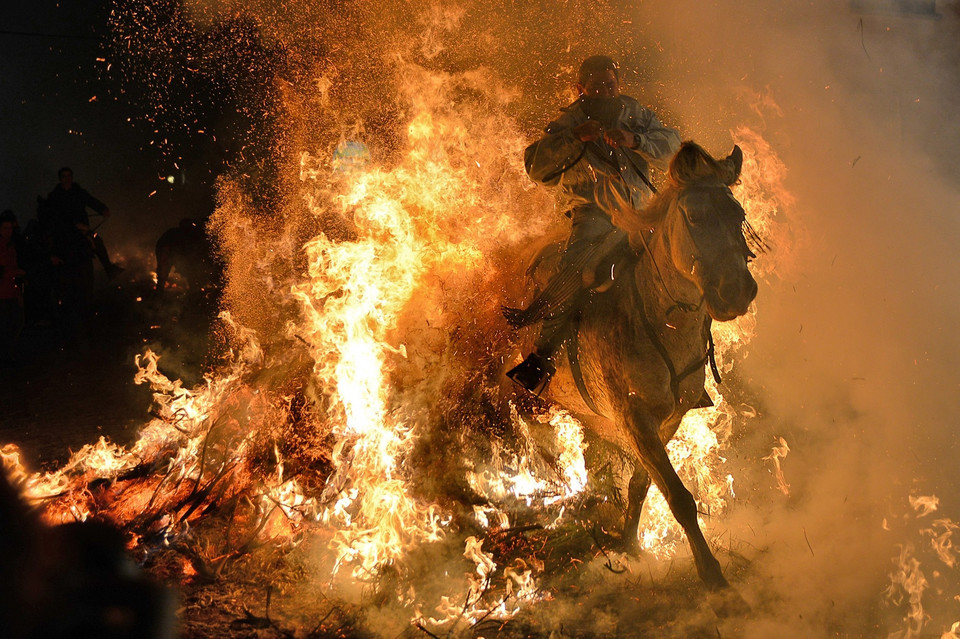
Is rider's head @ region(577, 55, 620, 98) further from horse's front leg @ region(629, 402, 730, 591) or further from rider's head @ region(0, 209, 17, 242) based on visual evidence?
rider's head @ region(0, 209, 17, 242)

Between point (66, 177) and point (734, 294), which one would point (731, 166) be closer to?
point (734, 294)

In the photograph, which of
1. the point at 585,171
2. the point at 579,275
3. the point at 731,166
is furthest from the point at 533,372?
the point at 731,166

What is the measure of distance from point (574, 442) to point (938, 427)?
339 centimetres

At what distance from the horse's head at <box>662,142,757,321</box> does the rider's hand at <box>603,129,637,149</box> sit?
2.55ft

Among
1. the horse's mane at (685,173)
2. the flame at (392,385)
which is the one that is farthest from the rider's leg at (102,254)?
the horse's mane at (685,173)

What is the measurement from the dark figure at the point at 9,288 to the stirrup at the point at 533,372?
736 centimetres

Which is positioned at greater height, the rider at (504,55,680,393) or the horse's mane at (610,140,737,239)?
the rider at (504,55,680,393)

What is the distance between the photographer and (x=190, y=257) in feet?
31.7

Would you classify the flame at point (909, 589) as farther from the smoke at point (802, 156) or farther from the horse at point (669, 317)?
the horse at point (669, 317)

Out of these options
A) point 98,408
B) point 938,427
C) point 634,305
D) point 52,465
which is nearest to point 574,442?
point 634,305

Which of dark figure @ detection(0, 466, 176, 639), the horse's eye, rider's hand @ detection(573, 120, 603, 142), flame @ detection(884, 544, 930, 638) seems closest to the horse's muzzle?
the horse's eye

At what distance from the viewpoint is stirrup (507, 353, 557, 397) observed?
4344 mm

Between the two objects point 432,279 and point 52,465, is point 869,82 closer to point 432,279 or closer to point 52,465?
point 432,279

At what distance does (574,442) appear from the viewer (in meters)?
5.19
